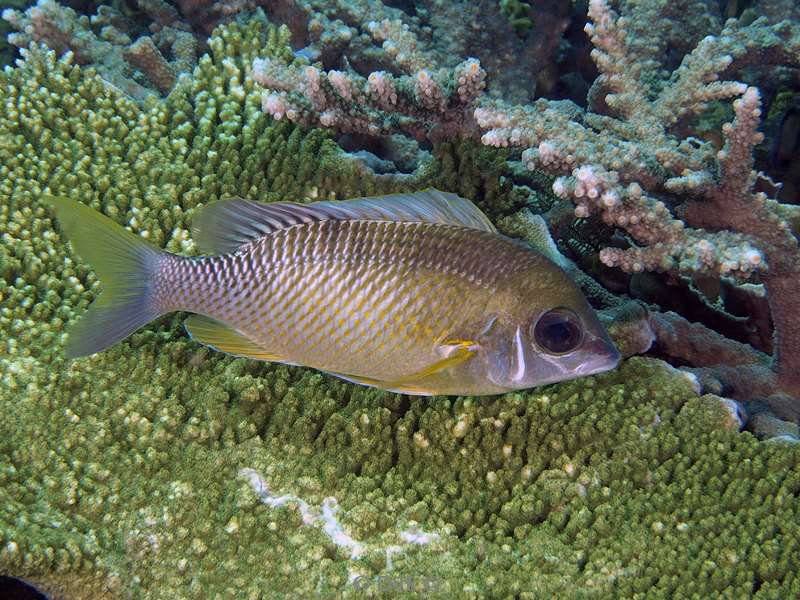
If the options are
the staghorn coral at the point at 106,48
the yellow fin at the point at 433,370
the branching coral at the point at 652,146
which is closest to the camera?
the yellow fin at the point at 433,370

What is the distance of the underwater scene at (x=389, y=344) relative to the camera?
2.19m

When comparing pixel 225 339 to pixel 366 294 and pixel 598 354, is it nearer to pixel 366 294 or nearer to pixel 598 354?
pixel 366 294

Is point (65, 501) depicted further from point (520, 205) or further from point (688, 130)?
point (688, 130)

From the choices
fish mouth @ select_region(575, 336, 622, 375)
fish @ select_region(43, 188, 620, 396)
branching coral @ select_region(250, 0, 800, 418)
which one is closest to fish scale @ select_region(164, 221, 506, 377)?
fish @ select_region(43, 188, 620, 396)

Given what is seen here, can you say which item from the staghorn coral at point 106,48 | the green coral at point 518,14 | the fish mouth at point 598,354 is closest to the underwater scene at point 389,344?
the fish mouth at point 598,354

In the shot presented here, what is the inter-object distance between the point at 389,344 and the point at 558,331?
0.58 meters

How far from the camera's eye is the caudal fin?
2.33 metres

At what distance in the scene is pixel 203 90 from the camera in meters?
4.02

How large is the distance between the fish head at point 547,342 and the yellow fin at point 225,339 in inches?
33.7

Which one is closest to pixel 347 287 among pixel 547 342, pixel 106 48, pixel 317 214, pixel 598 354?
pixel 317 214

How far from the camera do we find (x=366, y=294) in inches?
85.6

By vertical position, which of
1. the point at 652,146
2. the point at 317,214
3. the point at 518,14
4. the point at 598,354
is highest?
the point at 518,14

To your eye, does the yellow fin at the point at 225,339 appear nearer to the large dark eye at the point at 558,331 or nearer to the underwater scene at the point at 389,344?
the underwater scene at the point at 389,344

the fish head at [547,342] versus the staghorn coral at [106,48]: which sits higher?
the staghorn coral at [106,48]
